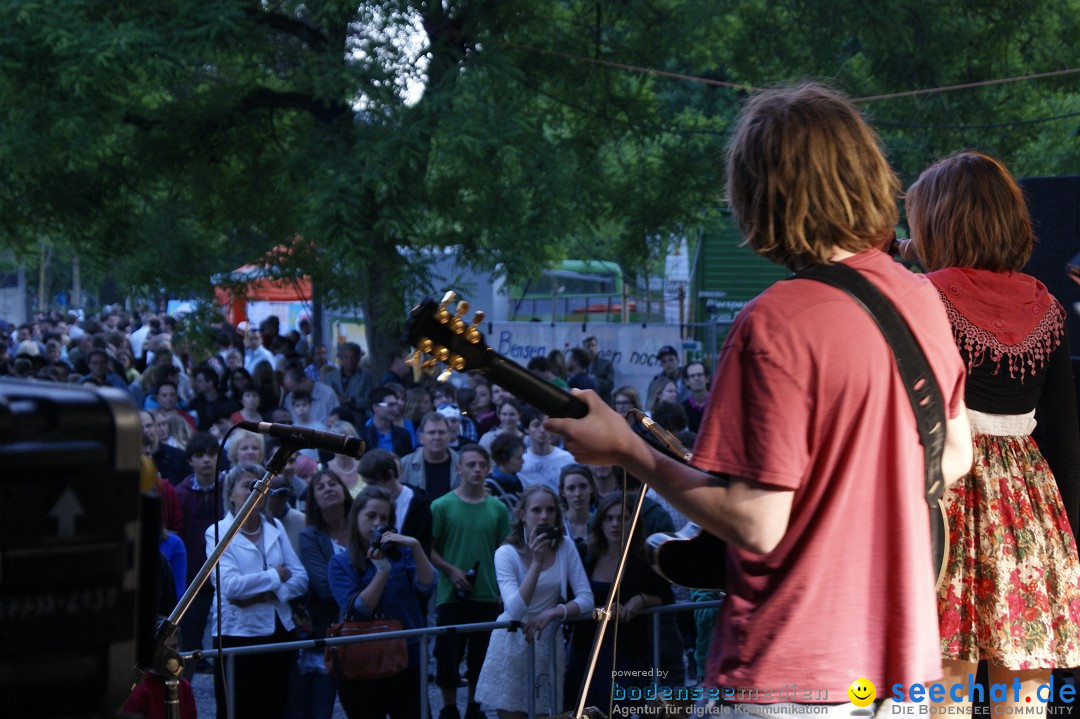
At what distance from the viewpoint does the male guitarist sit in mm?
1936

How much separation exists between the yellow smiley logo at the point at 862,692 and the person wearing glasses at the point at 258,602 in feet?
13.5

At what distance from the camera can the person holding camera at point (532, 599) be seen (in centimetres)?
606

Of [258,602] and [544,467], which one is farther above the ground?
[544,467]

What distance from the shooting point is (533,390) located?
6.97 ft

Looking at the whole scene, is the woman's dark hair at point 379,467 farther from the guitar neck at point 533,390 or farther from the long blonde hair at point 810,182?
the long blonde hair at point 810,182

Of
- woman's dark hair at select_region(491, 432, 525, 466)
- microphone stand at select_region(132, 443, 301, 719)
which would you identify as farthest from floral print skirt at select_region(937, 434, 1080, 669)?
woman's dark hair at select_region(491, 432, 525, 466)

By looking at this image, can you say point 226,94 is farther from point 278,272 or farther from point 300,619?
point 300,619

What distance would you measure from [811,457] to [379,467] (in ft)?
18.4

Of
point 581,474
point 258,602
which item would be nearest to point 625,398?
point 581,474

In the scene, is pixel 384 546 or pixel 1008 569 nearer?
pixel 1008 569

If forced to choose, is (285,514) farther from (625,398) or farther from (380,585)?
(625,398)

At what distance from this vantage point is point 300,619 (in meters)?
6.45

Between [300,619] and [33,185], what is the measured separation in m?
8.63

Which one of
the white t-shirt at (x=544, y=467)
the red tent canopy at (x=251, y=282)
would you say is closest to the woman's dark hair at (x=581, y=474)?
the white t-shirt at (x=544, y=467)
